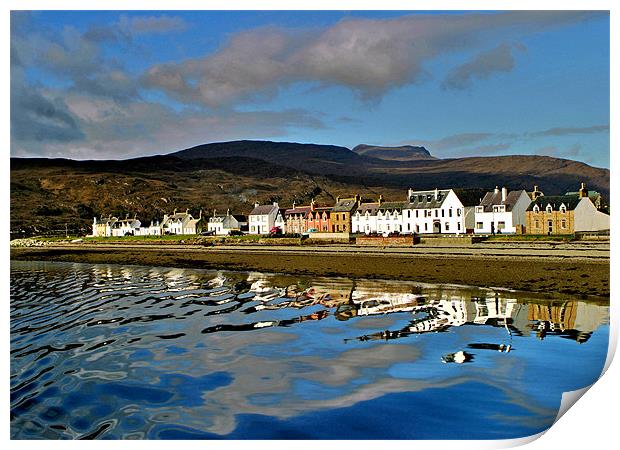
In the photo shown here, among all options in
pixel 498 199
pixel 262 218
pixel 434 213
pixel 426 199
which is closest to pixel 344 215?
pixel 426 199

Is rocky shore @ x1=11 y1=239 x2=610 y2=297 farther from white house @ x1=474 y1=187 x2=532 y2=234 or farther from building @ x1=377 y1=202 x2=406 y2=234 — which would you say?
building @ x1=377 y1=202 x2=406 y2=234

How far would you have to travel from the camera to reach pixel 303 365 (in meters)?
6.82

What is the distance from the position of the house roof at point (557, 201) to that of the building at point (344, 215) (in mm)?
14994

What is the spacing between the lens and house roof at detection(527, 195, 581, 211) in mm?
26562

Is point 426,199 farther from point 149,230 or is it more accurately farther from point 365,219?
point 149,230

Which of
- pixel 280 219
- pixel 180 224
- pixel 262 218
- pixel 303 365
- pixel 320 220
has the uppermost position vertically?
pixel 262 218

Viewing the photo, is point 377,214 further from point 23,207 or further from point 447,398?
point 447,398

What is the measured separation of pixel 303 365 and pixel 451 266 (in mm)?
11540

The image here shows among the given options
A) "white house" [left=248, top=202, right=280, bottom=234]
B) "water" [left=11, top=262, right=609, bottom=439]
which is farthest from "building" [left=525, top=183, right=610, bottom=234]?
"white house" [left=248, top=202, right=280, bottom=234]

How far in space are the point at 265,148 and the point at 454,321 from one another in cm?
7207

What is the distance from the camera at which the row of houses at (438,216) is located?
26594 mm

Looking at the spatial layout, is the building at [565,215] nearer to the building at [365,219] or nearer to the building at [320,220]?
the building at [365,219]

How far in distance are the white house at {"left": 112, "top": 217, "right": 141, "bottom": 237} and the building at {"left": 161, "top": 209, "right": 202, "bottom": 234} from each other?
119 inches
